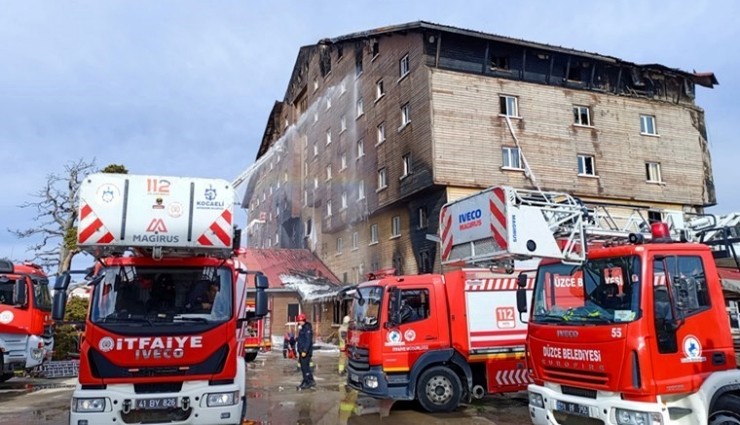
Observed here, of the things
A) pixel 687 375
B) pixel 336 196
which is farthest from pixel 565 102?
pixel 687 375

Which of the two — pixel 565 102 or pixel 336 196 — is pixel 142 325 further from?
pixel 336 196

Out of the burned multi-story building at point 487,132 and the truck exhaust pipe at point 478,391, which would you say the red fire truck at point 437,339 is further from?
the burned multi-story building at point 487,132

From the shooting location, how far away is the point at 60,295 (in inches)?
245

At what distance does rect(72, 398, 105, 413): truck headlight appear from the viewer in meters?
5.72

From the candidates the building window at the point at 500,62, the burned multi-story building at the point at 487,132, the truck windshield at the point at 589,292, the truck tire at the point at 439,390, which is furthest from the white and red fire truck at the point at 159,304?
the building window at the point at 500,62

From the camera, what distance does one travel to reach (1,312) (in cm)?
1267

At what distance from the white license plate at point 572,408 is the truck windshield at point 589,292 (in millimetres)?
916

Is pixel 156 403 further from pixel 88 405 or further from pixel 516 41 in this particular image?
pixel 516 41

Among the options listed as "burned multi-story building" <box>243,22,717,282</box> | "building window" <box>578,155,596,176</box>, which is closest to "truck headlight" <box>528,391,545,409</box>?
"burned multi-story building" <box>243,22,717,282</box>

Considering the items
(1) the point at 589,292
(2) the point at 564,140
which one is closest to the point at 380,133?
(2) the point at 564,140

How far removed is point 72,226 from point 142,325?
20291 millimetres

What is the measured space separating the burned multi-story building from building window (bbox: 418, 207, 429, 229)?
0.08 meters

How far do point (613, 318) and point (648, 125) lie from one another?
23.3 metres

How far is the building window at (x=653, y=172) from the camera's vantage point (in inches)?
985
